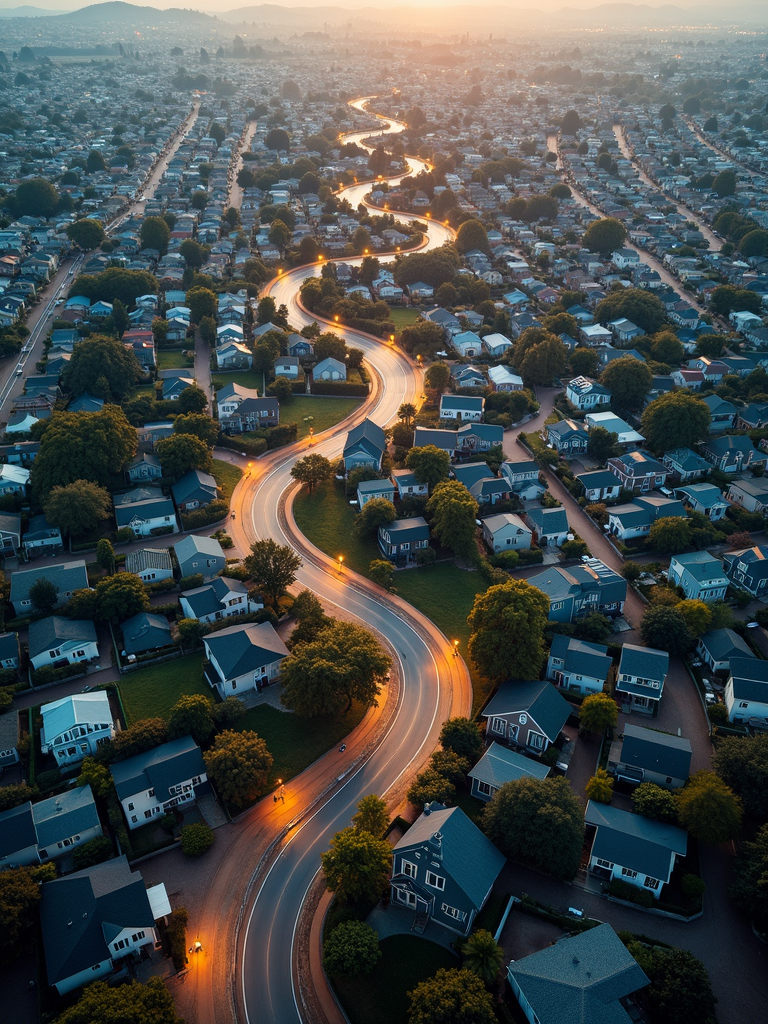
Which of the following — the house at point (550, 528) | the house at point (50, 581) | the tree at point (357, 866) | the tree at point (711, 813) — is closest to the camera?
the tree at point (357, 866)

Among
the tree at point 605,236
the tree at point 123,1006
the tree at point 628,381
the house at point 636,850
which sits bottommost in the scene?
the house at point 636,850

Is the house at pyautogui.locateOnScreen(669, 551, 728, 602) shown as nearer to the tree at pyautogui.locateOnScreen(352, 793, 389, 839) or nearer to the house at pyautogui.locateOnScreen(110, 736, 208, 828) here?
the tree at pyautogui.locateOnScreen(352, 793, 389, 839)

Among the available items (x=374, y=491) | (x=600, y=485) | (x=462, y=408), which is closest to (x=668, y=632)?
(x=600, y=485)

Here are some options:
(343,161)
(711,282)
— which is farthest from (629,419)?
(343,161)

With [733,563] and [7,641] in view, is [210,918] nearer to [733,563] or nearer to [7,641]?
[7,641]

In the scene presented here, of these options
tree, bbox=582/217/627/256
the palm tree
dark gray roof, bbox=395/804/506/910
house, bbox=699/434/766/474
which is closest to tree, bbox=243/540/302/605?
dark gray roof, bbox=395/804/506/910

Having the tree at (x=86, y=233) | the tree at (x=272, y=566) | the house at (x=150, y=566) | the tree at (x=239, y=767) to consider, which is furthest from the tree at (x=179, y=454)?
the tree at (x=86, y=233)

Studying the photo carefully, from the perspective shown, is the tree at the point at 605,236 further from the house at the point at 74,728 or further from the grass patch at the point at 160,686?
the house at the point at 74,728
